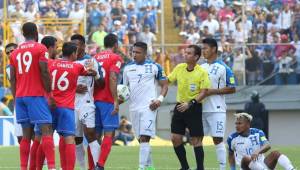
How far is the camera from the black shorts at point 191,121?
16828 mm

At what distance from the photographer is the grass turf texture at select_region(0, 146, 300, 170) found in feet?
62.8

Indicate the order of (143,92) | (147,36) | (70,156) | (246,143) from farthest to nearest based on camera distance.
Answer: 1. (147,36)
2. (143,92)
3. (246,143)
4. (70,156)

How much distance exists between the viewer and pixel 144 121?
1716cm

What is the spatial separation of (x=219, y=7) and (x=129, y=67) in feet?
52.5

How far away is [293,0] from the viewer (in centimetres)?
3250

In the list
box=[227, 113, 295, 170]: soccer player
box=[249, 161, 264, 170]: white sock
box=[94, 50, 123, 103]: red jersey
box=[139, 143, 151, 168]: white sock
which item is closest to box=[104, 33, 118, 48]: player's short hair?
box=[94, 50, 123, 103]: red jersey

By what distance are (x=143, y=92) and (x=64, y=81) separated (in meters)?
2.44

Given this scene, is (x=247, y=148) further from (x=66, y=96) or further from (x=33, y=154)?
(x=33, y=154)

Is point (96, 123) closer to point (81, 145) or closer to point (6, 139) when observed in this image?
point (81, 145)

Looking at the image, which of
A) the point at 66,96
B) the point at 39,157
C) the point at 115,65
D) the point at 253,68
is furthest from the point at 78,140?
the point at 253,68

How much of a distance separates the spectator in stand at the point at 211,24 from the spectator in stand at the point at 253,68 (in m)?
1.50

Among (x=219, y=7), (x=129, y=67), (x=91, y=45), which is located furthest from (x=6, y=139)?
(x=129, y=67)

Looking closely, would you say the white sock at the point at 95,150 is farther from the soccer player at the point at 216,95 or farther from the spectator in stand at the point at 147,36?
the spectator in stand at the point at 147,36

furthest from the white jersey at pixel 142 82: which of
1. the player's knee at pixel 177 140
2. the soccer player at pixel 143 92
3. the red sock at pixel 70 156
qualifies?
the red sock at pixel 70 156
